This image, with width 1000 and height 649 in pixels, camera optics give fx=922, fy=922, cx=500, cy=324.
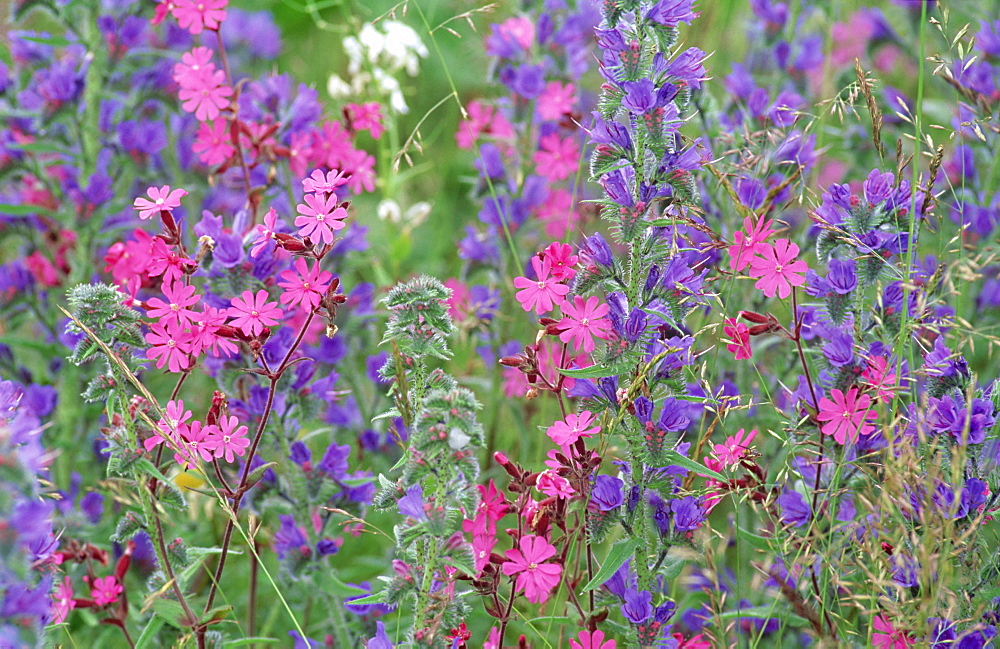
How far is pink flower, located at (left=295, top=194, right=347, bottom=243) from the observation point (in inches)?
86.1

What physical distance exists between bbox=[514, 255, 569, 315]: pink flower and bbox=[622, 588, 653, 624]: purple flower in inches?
28.6

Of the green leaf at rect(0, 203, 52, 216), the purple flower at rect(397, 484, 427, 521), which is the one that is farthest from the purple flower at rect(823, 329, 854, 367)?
the green leaf at rect(0, 203, 52, 216)

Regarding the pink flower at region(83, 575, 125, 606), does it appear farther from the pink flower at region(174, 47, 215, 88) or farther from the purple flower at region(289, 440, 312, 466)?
the pink flower at region(174, 47, 215, 88)

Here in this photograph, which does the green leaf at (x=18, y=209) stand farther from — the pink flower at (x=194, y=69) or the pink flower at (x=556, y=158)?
the pink flower at (x=556, y=158)

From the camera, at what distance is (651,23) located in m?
2.19

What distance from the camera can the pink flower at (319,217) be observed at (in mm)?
2188

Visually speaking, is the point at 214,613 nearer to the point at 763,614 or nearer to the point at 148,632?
the point at 148,632

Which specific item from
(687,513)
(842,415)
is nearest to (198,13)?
(687,513)

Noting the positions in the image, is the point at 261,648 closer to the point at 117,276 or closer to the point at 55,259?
the point at 117,276

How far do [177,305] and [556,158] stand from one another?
6.54 ft

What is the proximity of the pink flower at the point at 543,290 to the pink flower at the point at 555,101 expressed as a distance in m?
1.63

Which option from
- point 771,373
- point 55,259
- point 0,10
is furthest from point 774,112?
point 0,10

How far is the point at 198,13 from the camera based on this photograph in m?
3.00

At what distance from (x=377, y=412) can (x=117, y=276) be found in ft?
3.34
